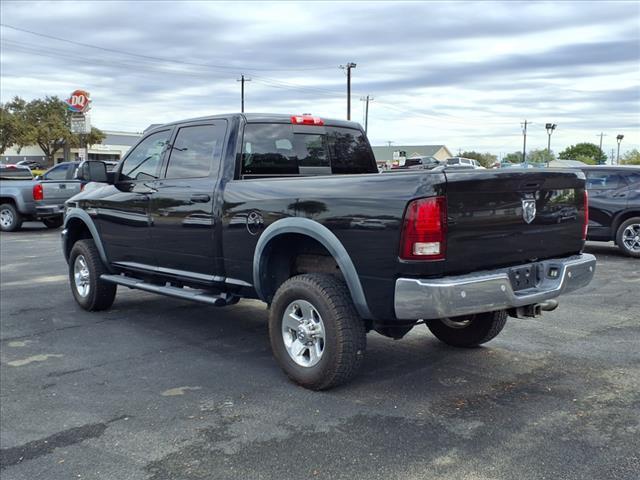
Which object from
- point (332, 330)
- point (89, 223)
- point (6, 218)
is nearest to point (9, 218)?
point (6, 218)

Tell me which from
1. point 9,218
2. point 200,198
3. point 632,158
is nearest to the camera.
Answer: point 200,198

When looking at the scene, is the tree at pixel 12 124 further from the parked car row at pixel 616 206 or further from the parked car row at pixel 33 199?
the parked car row at pixel 616 206

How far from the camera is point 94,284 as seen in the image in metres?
7.17

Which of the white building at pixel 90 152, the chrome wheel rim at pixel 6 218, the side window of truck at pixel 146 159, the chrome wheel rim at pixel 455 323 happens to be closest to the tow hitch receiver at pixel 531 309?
the chrome wheel rim at pixel 455 323

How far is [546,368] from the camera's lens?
5129 mm

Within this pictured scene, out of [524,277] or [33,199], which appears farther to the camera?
[33,199]

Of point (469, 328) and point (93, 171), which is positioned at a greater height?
point (93, 171)

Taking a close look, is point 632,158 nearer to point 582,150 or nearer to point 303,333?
point 582,150

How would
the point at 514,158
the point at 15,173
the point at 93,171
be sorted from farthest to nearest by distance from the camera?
1. the point at 514,158
2. the point at 15,173
3. the point at 93,171

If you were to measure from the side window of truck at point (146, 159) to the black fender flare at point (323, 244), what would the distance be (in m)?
1.93

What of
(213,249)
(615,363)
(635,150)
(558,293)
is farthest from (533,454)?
(635,150)

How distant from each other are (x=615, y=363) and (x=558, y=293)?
3.78 feet

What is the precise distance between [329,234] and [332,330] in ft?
2.15

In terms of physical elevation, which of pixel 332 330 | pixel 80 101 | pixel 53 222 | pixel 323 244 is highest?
pixel 80 101
